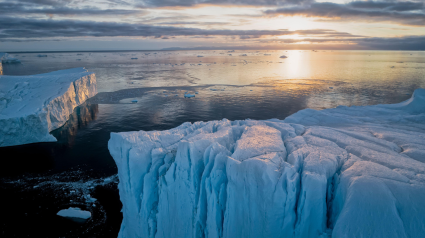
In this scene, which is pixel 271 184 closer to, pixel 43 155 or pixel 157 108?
pixel 43 155

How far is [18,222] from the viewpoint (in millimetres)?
11125

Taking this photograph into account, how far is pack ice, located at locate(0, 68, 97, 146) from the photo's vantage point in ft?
61.4

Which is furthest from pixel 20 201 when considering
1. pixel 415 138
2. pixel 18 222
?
pixel 415 138

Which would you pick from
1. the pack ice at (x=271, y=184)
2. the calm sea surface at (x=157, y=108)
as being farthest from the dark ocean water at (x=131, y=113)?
the pack ice at (x=271, y=184)

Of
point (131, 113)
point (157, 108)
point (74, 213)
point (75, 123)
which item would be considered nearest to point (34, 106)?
point (75, 123)

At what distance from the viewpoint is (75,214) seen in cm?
1136

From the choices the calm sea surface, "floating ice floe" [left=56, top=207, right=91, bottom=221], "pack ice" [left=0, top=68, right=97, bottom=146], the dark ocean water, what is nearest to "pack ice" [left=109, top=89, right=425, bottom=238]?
"floating ice floe" [left=56, top=207, right=91, bottom=221]

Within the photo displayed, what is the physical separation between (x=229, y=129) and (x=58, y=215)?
9.55 metres

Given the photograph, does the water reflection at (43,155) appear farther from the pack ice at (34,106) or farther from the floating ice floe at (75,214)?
the floating ice floe at (75,214)

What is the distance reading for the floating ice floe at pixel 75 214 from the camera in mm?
11289

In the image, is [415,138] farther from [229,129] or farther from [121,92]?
[121,92]

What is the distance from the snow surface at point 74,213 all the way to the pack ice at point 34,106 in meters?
10.9

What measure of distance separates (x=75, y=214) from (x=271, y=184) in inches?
400

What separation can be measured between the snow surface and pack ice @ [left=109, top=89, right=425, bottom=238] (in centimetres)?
360
